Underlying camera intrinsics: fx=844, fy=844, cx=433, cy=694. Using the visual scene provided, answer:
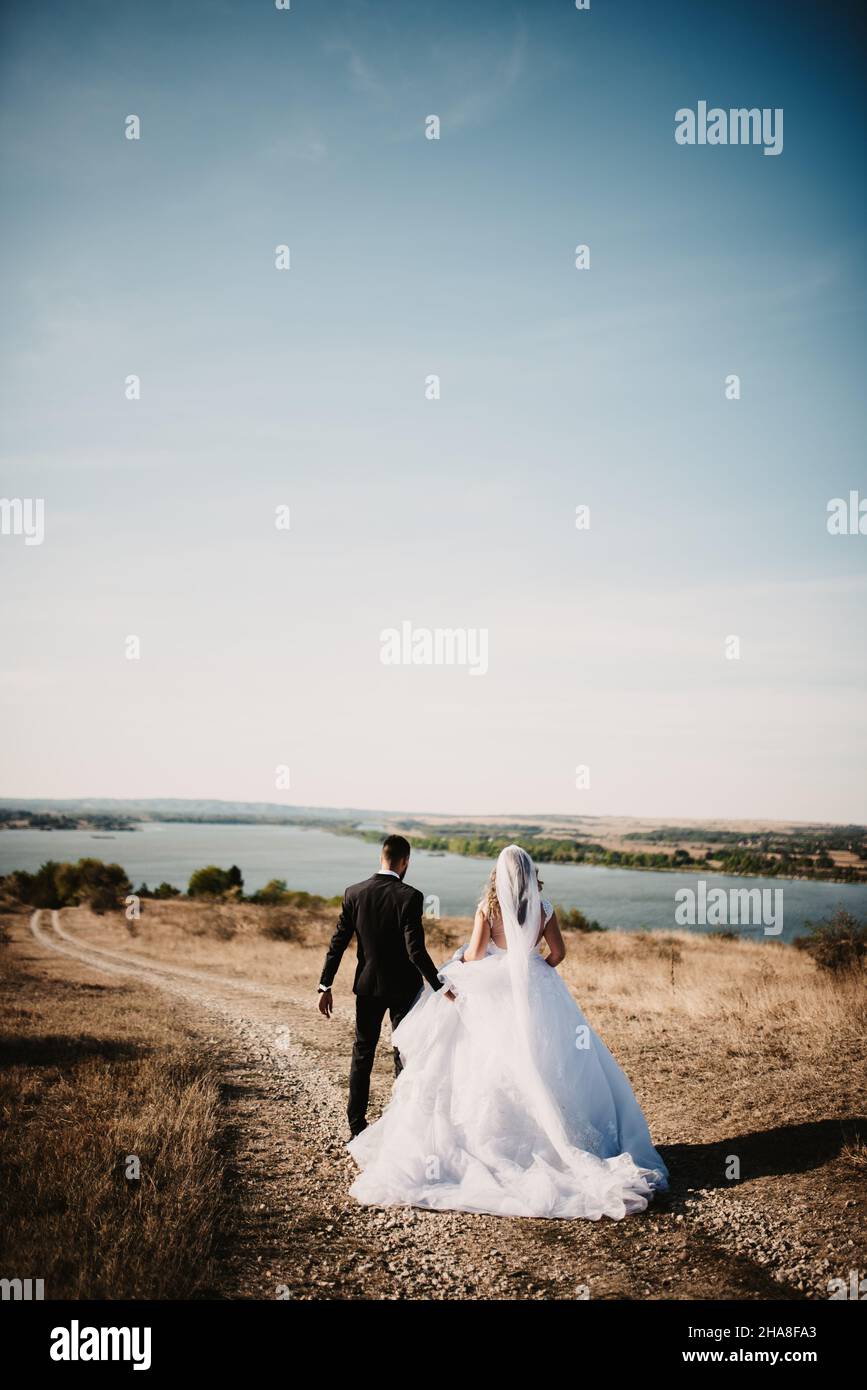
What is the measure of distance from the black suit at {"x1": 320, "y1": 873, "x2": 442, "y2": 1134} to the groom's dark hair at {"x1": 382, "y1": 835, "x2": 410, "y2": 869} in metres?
0.14

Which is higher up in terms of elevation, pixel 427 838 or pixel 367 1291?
pixel 367 1291

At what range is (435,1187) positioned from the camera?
20.0 feet

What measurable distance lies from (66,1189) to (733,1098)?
6104 millimetres

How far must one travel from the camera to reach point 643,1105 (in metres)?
8.53

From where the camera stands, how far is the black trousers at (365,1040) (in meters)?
7.03

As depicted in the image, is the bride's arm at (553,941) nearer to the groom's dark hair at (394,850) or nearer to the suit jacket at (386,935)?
the suit jacket at (386,935)

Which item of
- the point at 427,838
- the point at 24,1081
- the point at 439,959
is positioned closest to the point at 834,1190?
the point at 24,1081

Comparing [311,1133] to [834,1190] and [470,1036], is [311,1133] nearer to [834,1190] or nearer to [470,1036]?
[470,1036]

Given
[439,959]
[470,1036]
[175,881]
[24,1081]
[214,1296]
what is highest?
[470,1036]

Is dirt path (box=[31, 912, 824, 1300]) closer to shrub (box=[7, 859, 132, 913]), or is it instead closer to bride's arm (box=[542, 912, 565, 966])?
bride's arm (box=[542, 912, 565, 966])

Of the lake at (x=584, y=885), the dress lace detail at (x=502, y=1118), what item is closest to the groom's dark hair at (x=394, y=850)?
the dress lace detail at (x=502, y=1118)

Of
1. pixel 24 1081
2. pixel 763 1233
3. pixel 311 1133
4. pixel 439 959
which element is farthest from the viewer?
pixel 439 959

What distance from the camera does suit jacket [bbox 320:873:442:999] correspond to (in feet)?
22.8

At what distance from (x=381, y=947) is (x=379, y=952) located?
0.15ft
